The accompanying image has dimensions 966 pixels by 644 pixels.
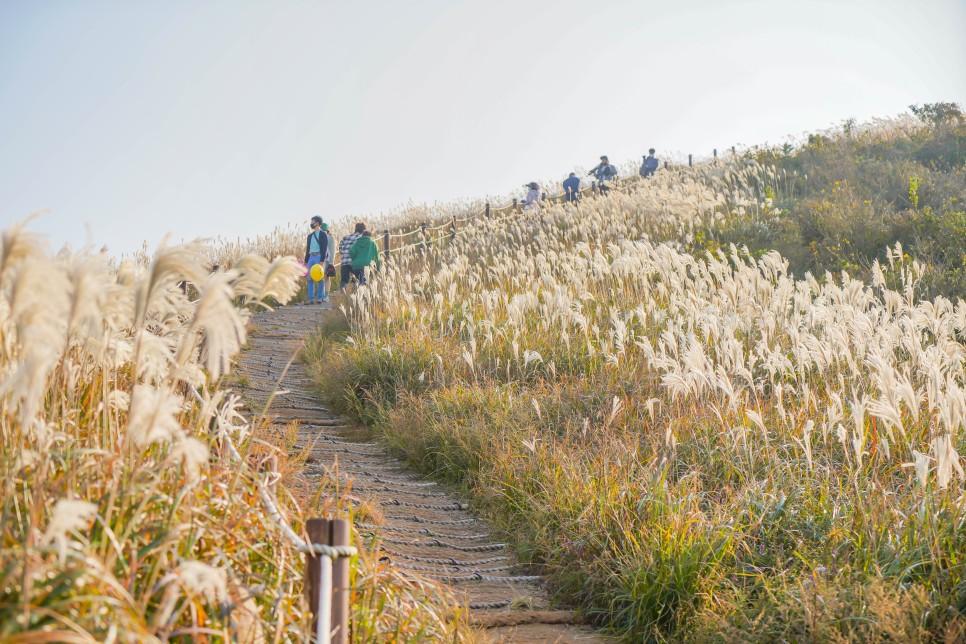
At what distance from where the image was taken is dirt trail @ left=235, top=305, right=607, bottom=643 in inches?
195

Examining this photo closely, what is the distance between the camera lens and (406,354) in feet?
32.1

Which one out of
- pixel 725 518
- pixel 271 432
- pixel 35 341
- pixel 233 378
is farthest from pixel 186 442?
pixel 233 378

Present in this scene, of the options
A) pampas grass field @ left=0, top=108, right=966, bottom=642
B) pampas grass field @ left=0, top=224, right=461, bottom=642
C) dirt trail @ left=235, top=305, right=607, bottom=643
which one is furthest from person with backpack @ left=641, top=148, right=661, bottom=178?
pampas grass field @ left=0, top=224, right=461, bottom=642

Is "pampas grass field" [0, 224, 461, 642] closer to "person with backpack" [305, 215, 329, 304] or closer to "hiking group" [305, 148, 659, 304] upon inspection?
"hiking group" [305, 148, 659, 304]

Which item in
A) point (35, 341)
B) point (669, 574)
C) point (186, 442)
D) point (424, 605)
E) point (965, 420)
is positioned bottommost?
point (669, 574)

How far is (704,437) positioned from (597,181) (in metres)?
26.0

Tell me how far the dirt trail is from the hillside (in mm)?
176

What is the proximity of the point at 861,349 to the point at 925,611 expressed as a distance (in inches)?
119

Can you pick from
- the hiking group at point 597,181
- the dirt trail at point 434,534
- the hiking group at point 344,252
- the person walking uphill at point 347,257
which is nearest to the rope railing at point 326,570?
the dirt trail at point 434,534

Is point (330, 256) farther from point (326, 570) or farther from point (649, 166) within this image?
point (649, 166)

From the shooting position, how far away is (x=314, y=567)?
2990 millimetres

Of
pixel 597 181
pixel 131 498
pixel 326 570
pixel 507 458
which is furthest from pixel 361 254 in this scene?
pixel 597 181

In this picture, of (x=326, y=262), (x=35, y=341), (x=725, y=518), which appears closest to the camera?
(x=35, y=341)

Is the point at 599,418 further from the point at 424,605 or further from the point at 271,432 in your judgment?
the point at 424,605
